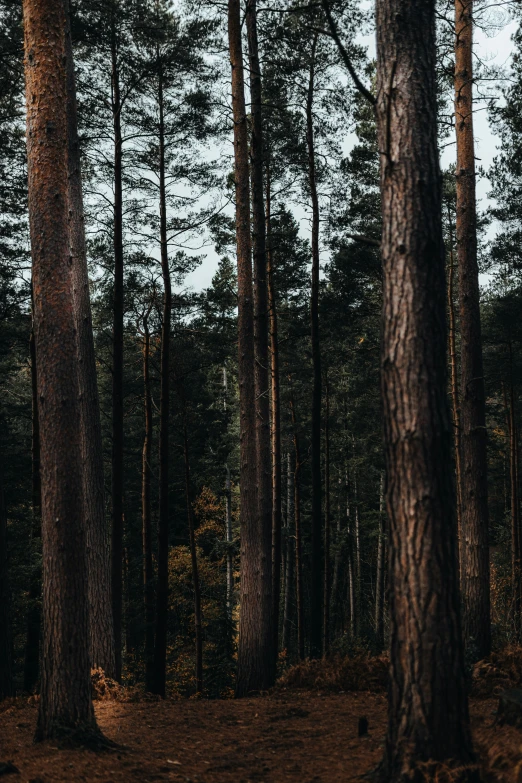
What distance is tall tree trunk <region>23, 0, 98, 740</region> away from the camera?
604cm

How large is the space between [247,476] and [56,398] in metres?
4.89

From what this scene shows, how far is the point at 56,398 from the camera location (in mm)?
6281

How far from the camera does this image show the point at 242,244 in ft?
37.1

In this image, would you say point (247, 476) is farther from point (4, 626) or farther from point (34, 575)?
point (34, 575)

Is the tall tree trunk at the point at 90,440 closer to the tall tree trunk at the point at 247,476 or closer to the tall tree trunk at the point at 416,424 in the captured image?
the tall tree trunk at the point at 247,476

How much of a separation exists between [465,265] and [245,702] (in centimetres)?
710

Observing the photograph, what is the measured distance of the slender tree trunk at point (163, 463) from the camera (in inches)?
576

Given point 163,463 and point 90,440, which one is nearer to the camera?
point 90,440

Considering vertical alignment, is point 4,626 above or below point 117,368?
below

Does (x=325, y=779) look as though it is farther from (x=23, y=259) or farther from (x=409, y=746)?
(x=23, y=259)

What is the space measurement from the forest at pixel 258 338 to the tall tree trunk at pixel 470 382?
0.11ft

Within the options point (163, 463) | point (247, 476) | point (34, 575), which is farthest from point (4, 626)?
point (247, 476)

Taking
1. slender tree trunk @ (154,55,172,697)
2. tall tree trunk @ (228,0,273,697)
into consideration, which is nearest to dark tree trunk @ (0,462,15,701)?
slender tree trunk @ (154,55,172,697)

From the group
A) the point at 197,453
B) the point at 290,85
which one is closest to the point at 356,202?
the point at 290,85
